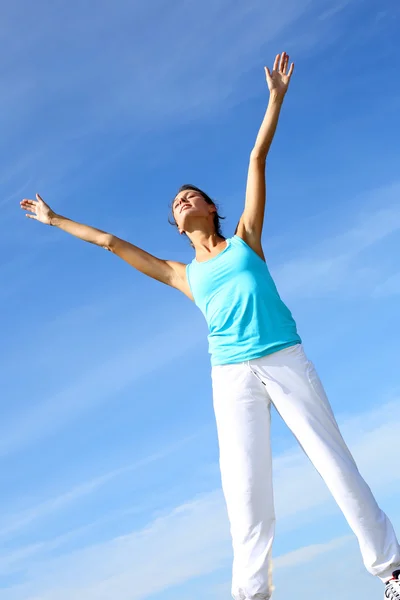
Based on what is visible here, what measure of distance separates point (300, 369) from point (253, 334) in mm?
468

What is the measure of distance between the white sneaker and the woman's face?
11.1 feet

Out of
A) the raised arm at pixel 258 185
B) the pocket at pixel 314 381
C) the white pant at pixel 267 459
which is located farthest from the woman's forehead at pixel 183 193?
the pocket at pixel 314 381

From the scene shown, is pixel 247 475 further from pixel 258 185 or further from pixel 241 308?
pixel 258 185

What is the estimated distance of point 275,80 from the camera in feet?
22.9

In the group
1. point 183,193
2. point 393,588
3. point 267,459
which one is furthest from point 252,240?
point 393,588

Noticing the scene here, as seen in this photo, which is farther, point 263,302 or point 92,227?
point 92,227

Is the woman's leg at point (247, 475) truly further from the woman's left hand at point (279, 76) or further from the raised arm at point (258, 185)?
the woman's left hand at point (279, 76)

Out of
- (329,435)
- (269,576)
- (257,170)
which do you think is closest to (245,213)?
(257,170)

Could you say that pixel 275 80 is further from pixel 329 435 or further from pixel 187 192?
pixel 329 435

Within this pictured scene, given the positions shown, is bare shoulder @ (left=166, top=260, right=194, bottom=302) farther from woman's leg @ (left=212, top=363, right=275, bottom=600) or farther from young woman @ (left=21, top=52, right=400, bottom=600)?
woman's leg @ (left=212, top=363, right=275, bottom=600)

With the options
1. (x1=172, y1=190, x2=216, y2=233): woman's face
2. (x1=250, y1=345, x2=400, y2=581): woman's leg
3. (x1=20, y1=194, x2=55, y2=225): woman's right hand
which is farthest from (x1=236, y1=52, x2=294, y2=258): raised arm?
(x1=20, y1=194, x2=55, y2=225): woman's right hand

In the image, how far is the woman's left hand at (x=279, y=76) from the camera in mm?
6895

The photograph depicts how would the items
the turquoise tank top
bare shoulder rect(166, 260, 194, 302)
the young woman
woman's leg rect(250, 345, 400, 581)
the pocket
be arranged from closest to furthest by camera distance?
woman's leg rect(250, 345, 400, 581) → the young woman → the pocket → the turquoise tank top → bare shoulder rect(166, 260, 194, 302)

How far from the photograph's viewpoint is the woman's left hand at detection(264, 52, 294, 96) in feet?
22.6
